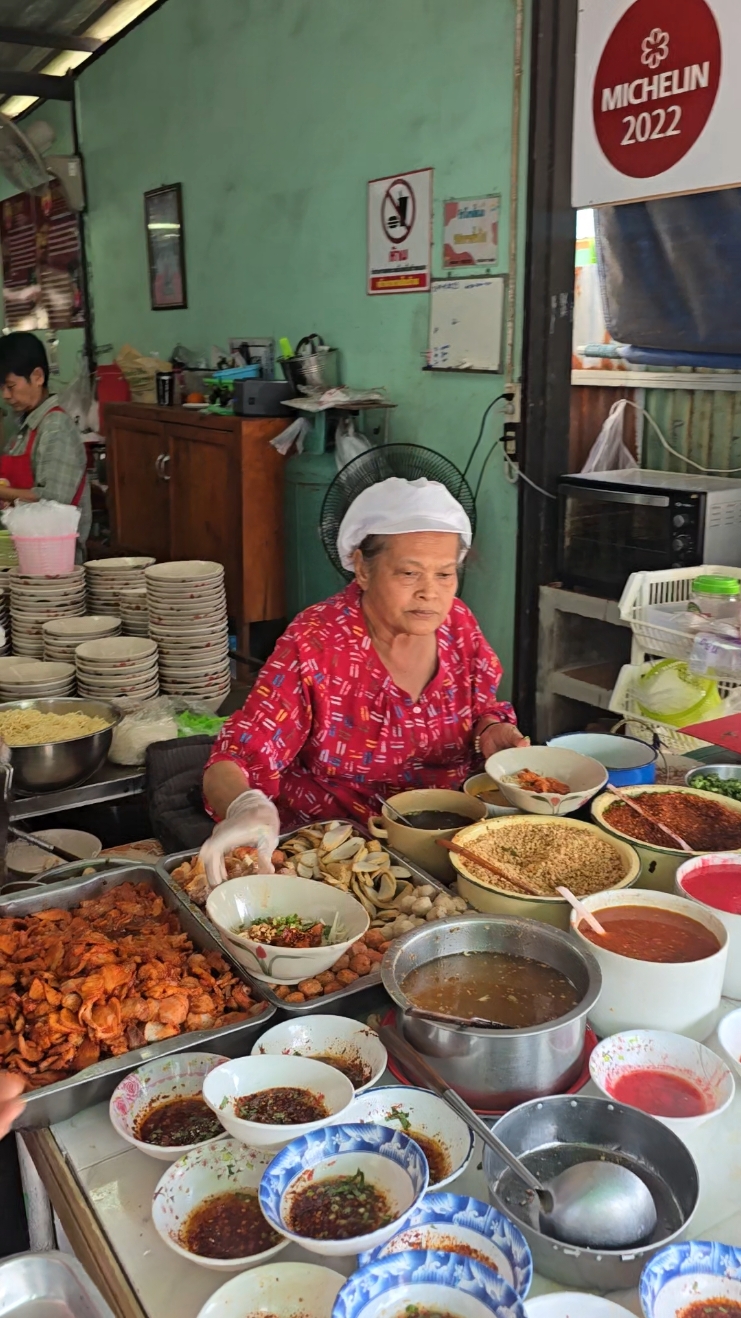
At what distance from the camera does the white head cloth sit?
2.20 meters

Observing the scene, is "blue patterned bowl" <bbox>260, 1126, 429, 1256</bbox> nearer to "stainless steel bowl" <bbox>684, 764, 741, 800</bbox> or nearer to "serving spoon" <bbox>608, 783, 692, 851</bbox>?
"serving spoon" <bbox>608, 783, 692, 851</bbox>

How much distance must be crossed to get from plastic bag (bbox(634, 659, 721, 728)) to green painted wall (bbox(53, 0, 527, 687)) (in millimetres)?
1951

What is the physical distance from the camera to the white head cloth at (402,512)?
7.22 ft

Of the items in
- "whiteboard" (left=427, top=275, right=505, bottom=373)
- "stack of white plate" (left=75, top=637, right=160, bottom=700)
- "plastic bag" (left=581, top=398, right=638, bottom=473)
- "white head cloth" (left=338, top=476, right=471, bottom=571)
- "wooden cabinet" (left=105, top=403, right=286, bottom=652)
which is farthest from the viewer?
"wooden cabinet" (left=105, top=403, right=286, bottom=652)

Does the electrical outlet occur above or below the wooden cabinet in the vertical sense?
above

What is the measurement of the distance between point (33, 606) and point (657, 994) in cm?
317

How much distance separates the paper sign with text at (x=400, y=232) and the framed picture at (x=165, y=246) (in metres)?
2.46

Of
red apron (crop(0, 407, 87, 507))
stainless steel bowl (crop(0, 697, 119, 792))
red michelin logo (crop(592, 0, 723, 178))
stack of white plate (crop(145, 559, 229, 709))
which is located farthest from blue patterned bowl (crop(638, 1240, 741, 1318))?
red apron (crop(0, 407, 87, 507))

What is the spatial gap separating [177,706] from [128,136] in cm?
575

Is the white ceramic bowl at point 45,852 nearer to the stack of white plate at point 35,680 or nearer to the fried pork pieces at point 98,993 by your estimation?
the stack of white plate at point 35,680

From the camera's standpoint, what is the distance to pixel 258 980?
1442 millimetres

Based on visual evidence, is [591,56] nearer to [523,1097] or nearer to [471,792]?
[471,792]

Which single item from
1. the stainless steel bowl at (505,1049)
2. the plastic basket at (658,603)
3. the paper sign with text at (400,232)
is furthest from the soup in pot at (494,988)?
the paper sign with text at (400,232)

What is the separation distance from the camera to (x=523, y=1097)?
119 cm
